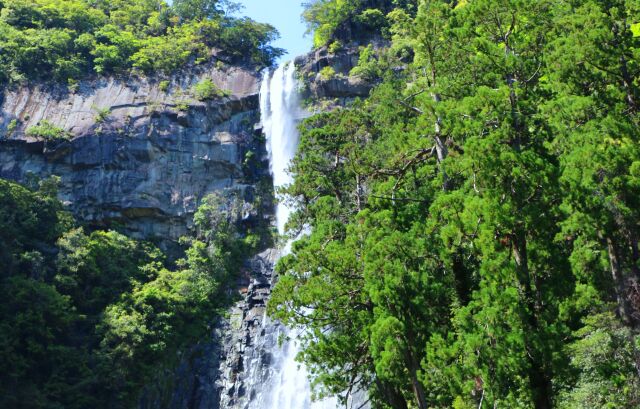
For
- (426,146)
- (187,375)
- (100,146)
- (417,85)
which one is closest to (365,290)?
(426,146)

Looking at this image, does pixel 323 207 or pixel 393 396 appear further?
pixel 323 207

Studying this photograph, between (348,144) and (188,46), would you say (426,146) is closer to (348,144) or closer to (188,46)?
(348,144)

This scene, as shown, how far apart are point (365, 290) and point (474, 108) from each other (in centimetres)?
387

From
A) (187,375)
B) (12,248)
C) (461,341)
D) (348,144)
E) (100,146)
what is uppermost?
(100,146)

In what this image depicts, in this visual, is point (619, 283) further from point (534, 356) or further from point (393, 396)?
point (393, 396)

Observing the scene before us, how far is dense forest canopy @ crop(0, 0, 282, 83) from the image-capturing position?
36312 mm

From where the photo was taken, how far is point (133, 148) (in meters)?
32.8

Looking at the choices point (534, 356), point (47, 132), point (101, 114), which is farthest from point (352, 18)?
point (534, 356)

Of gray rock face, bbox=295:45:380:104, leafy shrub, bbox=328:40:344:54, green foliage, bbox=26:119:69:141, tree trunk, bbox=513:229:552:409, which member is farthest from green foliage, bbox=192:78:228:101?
tree trunk, bbox=513:229:552:409

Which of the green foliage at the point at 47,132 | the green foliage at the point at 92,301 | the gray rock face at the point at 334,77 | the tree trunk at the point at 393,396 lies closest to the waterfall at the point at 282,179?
the gray rock face at the point at 334,77

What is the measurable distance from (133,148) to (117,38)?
9532 millimetres

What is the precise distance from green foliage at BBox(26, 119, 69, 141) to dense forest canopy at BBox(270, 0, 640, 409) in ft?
71.7

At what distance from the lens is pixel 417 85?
14164mm

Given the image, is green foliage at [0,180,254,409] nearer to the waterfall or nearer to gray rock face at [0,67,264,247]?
gray rock face at [0,67,264,247]
